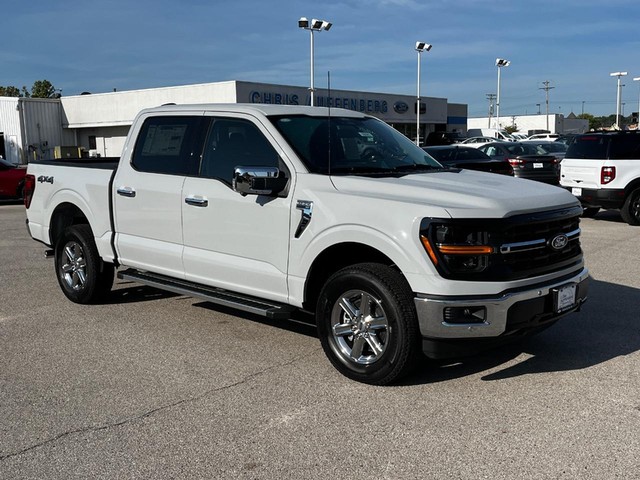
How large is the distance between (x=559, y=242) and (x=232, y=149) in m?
2.70

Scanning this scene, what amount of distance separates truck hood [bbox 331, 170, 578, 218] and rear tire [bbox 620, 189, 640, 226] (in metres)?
9.07

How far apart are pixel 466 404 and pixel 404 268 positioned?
3.17 feet

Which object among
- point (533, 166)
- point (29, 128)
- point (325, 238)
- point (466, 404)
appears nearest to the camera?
point (466, 404)

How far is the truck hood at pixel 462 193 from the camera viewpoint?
4523 millimetres

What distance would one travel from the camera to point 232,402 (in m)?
4.54

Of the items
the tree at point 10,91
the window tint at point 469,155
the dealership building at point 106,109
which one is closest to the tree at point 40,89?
the tree at point 10,91

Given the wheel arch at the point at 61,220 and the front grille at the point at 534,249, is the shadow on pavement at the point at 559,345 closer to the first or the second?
the front grille at the point at 534,249

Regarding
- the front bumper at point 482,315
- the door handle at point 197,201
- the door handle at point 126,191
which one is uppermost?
the door handle at point 126,191

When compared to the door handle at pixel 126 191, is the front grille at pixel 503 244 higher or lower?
lower

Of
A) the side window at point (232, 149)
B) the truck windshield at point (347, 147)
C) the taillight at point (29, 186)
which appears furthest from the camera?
the taillight at point (29, 186)

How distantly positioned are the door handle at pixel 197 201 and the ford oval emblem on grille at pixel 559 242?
107 inches

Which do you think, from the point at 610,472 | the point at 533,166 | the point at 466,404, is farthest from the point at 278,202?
the point at 533,166

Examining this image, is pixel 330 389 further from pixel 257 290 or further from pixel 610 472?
pixel 610 472

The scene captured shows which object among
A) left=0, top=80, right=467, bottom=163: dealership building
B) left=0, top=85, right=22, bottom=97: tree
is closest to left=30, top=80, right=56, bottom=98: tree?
left=0, top=85, right=22, bottom=97: tree
